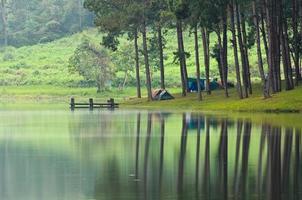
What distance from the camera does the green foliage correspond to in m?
136

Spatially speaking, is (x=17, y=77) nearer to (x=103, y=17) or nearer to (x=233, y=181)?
(x=103, y=17)

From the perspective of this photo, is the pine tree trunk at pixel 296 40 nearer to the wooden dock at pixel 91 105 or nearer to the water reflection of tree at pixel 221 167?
the wooden dock at pixel 91 105

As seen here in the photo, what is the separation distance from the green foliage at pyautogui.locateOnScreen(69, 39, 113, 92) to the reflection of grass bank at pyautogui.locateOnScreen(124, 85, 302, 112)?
47.8 m

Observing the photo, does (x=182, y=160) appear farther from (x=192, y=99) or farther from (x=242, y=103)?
(x=192, y=99)

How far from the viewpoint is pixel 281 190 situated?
63.7 ft

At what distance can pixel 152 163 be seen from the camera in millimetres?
25578

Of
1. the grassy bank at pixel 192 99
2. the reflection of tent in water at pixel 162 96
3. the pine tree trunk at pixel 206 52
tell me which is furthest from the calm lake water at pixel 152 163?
the reflection of tent in water at pixel 162 96

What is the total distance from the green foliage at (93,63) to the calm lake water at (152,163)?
304ft

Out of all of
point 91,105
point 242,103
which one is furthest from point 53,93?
point 242,103

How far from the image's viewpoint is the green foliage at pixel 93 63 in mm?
135625

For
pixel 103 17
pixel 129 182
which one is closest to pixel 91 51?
pixel 103 17

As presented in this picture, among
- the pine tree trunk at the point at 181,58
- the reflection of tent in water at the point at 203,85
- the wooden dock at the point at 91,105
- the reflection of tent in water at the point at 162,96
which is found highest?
the pine tree trunk at the point at 181,58

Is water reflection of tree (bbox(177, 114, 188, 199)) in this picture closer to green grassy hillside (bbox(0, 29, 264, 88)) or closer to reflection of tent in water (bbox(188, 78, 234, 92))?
reflection of tent in water (bbox(188, 78, 234, 92))

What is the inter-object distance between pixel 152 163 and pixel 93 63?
371 feet
